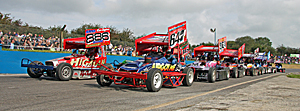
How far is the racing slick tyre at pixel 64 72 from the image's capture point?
10.9m

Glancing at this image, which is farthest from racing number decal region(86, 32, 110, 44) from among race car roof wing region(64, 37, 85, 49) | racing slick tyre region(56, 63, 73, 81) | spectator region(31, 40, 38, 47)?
spectator region(31, 40, 38, 47)

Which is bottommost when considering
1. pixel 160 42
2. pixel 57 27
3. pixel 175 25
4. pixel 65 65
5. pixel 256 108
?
pixel 256 108

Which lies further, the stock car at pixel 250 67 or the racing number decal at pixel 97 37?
the stock car at pixel 250 67

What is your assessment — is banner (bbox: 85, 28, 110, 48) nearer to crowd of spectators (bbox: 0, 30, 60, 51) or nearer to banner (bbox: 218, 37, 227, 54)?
crowd of spectators (bbox: 0, 30, 60, 51)

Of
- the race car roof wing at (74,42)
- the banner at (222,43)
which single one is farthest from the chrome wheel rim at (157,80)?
the banner at (222,43)

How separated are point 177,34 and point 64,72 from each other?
589 cm

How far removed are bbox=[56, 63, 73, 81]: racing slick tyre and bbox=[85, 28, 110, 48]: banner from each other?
1.74 metres

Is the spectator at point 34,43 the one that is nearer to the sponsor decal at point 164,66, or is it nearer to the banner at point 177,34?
the banner at point 177,34

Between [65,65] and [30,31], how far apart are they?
431 inches

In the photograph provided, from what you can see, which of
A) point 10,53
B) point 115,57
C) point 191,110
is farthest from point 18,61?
point 191,110

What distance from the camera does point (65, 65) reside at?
1113 cm

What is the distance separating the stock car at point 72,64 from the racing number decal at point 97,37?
0.11 m

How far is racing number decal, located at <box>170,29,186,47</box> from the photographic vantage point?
10680 millimetres

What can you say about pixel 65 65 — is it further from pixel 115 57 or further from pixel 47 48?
pixel 115 57
